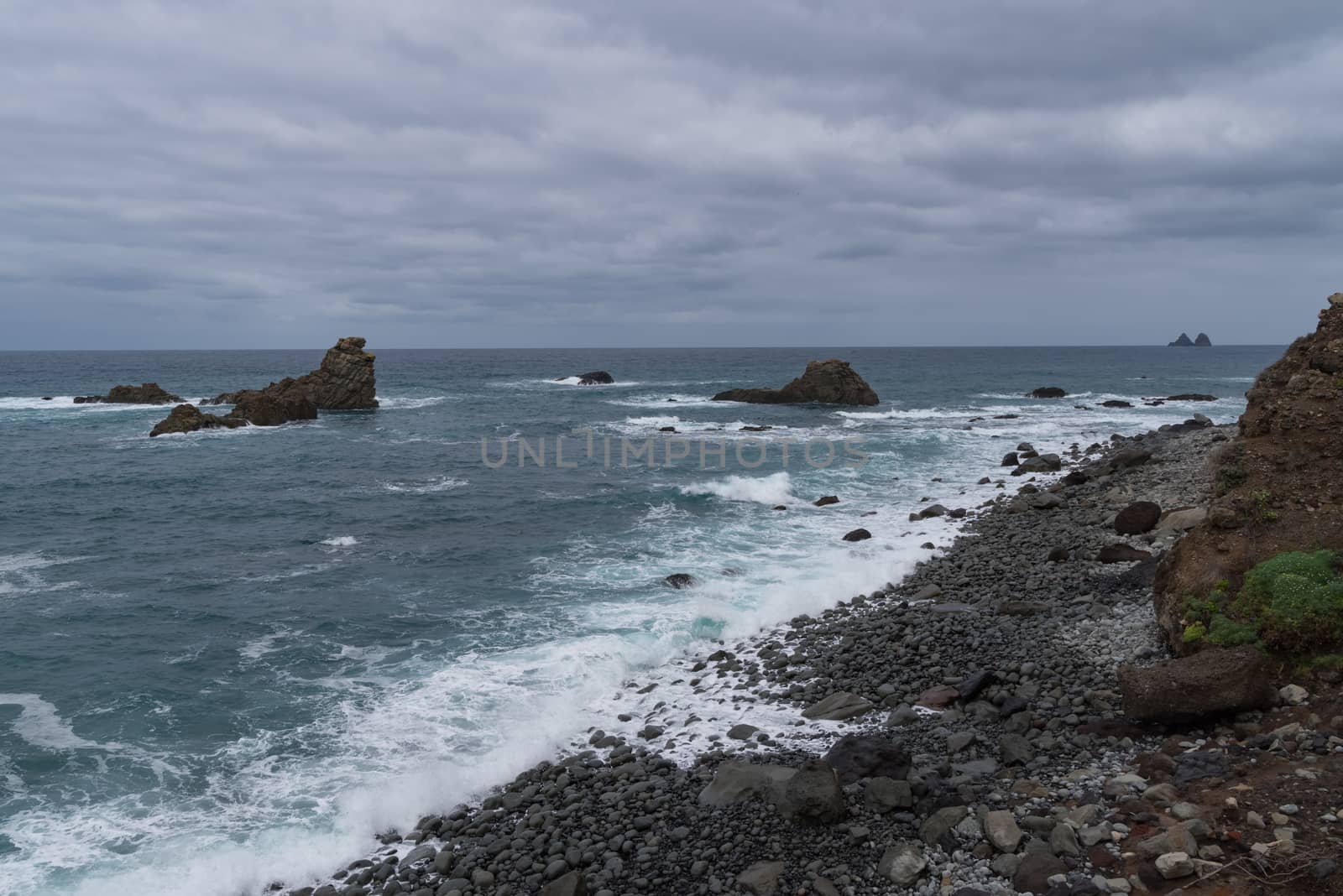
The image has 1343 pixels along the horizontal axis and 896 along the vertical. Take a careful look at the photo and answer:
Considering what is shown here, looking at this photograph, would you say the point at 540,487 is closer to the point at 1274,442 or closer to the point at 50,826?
the point at 50,826

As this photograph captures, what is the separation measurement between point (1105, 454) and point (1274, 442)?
2509 cm

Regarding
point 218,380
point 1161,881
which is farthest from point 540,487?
point 218,380

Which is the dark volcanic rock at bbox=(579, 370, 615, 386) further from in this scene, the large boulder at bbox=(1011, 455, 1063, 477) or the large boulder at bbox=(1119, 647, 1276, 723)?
the large boulder at bbox=(1119, 647, 1276, 723)

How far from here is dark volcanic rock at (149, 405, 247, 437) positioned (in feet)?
164

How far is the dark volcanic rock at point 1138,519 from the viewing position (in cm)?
1941

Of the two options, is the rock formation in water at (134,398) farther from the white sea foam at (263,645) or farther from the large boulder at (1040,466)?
the large boulder at (1040,466)

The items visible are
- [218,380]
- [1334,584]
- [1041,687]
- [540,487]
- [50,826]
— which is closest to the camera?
[1334,584]

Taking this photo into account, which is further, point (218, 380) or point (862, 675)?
point (218, 380)

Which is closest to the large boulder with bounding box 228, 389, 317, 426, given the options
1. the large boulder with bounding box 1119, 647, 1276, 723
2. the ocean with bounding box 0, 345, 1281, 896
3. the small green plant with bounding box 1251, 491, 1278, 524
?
the ocean with bounding box 0, 345, 1281, 896

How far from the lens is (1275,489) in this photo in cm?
1178

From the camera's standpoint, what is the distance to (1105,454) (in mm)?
35500

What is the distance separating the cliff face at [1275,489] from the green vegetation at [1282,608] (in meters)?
0.27

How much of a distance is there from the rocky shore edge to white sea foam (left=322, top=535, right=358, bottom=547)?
45.8ft

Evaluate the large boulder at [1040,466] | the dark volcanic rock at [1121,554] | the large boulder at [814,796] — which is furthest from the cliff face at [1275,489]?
the large boulder at [1040,466]
